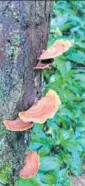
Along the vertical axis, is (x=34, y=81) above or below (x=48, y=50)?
below

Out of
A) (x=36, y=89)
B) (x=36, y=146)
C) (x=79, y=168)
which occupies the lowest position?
(x=79, y=168)

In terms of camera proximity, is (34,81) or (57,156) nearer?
(34,81)

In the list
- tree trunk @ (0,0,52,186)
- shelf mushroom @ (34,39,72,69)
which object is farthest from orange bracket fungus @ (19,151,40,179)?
shelf mushroom @ (34,39,72,69)

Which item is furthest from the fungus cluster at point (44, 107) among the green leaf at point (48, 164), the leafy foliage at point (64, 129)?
the green leaf at point (48, 164)

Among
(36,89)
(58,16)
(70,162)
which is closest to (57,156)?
(70,162)

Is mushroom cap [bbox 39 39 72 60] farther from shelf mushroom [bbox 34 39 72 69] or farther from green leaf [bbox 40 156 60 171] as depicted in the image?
green leaf [bbox 40 156 60 171]

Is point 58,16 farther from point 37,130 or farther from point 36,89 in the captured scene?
point 36,89

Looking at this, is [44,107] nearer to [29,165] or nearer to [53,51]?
[53,51]
